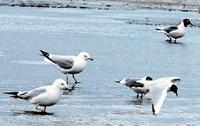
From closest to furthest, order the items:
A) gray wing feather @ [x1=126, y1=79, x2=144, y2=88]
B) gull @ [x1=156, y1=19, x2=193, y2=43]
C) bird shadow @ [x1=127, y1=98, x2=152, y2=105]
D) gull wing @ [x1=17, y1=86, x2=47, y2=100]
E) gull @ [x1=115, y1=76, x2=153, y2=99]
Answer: gull wing @ [x1=17, y1=86, x2=47, y2=100], bird shadow @ [x1=127, y1=98, x2=152, y2=105], gull @ [x1=115, y1=76, x2=153, y2=99], gray wing feather @ [x1=126, y1=79, x2=144, y2=88], gull @ [x1=156, y1=19, x2=193, y2=43]

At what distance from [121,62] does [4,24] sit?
10077 mm

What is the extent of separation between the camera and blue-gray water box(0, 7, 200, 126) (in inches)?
443

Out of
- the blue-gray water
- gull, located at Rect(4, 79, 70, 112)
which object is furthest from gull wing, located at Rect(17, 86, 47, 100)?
the blue-gray water

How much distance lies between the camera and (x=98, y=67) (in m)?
16.6

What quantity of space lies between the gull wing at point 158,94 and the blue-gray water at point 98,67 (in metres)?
0.53

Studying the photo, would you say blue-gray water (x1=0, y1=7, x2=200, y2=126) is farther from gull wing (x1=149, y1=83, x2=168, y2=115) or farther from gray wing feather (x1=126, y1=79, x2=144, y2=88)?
gull wing (x1=149, y1=83, x2=168, y2=115)

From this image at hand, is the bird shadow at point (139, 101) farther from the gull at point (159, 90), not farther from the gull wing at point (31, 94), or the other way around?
the gull wing at point (31, 94)

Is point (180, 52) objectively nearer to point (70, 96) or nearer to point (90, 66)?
point (90, 66)

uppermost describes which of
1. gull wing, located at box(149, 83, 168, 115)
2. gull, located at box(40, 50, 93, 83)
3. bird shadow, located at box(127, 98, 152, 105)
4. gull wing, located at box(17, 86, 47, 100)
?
gull, located at box(40, 50, 93, 83)

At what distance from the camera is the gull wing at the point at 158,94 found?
32.8 feet

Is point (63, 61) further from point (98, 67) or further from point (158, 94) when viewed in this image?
point (158, 94)

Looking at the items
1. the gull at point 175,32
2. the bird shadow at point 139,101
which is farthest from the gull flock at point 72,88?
the gull at point 175,32

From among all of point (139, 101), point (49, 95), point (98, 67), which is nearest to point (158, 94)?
point (49, 95)

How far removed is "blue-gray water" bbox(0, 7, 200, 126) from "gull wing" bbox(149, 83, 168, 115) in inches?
20.9
